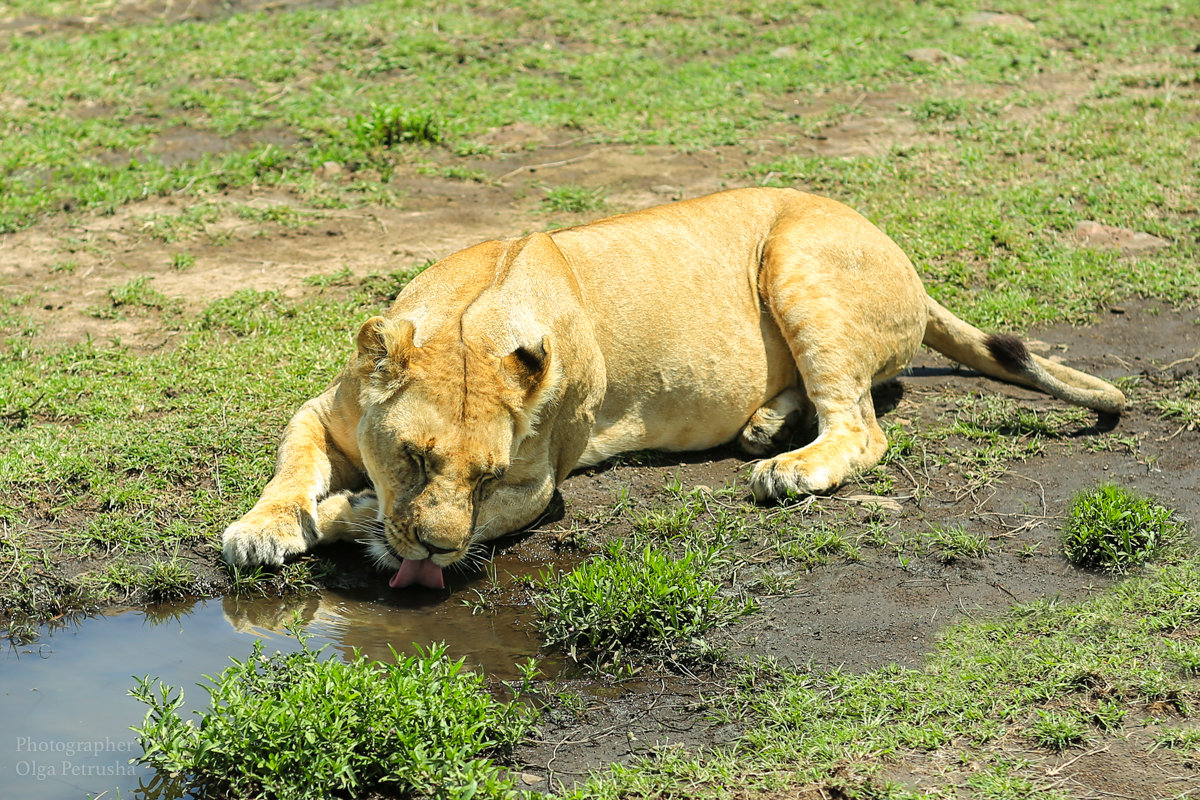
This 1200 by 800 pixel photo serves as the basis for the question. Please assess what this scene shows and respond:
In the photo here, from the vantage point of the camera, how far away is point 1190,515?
16.7 ft

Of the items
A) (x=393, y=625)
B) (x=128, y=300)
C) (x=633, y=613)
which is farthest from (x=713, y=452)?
(x=128, y=300)

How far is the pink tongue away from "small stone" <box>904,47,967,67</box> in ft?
26.1

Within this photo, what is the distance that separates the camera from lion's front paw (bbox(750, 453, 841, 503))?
5.27 metres

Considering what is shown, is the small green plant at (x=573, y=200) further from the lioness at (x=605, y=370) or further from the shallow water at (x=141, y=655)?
the shallow water at (x=141, y=655)

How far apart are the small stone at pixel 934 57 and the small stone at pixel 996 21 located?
855mm

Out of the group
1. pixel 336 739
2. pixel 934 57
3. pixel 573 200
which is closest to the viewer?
pixel 336 739

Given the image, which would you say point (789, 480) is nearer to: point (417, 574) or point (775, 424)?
point (775, 424)

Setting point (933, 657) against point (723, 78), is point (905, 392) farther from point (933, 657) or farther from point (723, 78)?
point (723, 78)

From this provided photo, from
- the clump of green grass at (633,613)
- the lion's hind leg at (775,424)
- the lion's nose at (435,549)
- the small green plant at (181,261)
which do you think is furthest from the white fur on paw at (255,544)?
the small green plant at (181,261)

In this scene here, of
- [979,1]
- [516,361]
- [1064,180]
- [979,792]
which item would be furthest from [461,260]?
[979,1]

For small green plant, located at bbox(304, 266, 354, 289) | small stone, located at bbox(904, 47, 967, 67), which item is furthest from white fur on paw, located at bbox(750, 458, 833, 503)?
small stone, located at bbox(904, 47, 967, 67)

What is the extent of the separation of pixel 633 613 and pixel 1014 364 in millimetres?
2759

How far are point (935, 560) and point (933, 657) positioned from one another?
773mm

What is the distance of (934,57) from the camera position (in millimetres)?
10883
